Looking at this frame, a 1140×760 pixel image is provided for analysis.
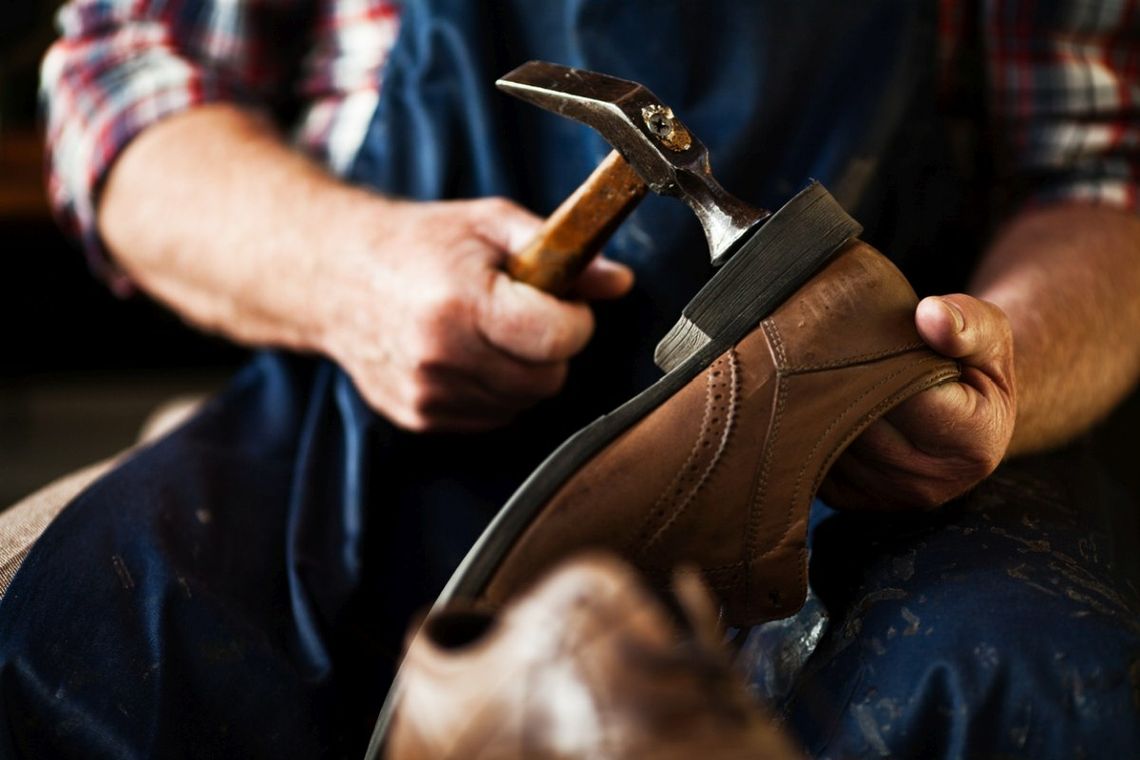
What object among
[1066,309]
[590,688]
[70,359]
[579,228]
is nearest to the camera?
[590,688]

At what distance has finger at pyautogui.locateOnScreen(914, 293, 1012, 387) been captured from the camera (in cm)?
64

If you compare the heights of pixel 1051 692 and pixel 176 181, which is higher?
pixel 176 181

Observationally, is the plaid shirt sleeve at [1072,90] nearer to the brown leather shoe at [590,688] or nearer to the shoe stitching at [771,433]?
the shoe stitching at [771,433]

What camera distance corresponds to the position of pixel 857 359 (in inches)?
24.9

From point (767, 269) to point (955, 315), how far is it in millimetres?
117

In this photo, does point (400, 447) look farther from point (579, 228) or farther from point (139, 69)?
point (139, 69)

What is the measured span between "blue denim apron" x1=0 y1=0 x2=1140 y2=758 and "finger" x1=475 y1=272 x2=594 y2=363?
0.35 feet

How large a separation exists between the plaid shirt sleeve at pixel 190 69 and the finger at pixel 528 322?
37cm

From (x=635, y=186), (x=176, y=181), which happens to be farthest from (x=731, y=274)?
(x=176, y=181)

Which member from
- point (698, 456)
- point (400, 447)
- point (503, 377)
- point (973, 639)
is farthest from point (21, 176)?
point (973, 639)

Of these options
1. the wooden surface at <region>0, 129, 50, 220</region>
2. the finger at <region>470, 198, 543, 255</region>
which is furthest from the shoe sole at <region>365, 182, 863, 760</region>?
the wooden surface at <region>0, 129, 50, 220</region>

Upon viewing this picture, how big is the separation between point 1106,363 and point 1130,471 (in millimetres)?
242

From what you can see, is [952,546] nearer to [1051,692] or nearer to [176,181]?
[1051,692]

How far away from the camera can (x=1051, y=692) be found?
0.61 m
